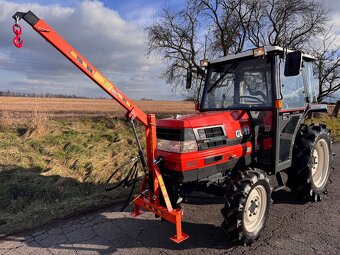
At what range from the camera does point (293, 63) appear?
3979 mm

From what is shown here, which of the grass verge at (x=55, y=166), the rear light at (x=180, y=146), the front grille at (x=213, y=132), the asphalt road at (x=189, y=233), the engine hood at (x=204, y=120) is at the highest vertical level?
the engine hood at (x=204, y=120)

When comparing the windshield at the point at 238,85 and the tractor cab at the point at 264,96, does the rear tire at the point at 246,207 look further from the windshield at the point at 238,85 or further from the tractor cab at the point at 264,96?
the windshield at the point at 238,85

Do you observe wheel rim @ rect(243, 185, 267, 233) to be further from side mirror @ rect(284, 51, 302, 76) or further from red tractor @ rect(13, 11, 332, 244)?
side mirror @ rect(284, 51, 302, 76)

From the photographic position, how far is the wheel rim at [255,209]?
383 centimetres

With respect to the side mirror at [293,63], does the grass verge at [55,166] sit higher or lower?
lower

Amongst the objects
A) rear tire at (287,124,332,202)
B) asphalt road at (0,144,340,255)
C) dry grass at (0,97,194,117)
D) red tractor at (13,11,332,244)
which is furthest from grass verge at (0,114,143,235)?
rear tire at (287,124,332,202)

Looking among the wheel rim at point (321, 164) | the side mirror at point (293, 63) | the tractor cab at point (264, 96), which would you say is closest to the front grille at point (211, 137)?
the tractor cab at point (264, 96)

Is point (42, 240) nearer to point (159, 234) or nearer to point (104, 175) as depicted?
point (159, 234)

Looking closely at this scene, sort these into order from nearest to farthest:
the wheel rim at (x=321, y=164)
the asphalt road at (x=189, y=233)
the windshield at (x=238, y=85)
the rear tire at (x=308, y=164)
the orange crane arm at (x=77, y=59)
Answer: the orange crane arm at (x=77, y=59)
the asphalt road at (x=189, y=233)
the windshield at (x=238, y=85)
the rear tire at (x=308, y=164)
the wheel rim at (x=321, y=164)

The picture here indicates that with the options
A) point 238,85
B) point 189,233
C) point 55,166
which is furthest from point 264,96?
point 55,166

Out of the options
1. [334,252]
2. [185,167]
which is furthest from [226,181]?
[334,252]

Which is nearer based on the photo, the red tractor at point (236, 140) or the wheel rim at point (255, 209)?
the red tractor at point (236, 140)

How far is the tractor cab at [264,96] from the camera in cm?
442

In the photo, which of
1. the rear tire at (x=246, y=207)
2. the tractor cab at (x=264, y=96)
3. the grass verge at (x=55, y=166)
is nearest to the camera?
the rear tire at (x=246, y=207)
